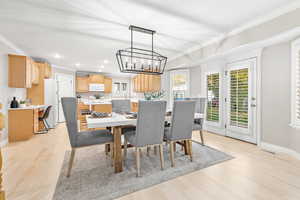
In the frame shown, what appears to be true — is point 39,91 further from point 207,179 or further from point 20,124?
point 207,179

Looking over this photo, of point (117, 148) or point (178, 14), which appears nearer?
point (117, 148)

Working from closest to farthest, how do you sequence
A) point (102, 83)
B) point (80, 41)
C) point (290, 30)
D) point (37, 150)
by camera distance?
point (290, 30) → point (37, 150) → point (80, 41) → point (102, 83)

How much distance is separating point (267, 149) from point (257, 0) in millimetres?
2737

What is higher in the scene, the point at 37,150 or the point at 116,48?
the point at 116,48

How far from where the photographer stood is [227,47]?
9.85ft

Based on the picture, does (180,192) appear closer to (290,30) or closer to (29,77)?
(290,30)

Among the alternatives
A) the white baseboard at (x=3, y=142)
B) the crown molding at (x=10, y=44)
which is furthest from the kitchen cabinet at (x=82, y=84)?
the white baseboard at (x=3, y=142)

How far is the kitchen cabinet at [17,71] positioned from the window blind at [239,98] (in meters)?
5.18

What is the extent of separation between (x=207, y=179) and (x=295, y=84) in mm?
2297

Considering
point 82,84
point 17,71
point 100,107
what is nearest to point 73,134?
point 100,107

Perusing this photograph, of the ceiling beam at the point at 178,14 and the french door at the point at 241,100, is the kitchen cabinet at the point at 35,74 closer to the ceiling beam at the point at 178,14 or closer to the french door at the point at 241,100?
the ceiling beam at the point at 178,14

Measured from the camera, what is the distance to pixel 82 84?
21.3ft

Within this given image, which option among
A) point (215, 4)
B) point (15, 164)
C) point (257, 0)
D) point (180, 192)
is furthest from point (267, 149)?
point (15, 164)

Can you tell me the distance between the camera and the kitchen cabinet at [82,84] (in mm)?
6449
